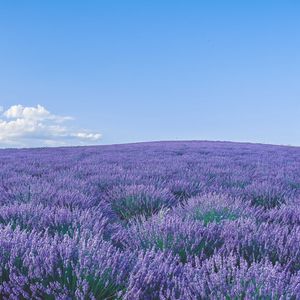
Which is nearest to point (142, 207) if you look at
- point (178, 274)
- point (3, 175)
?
point (178, 274)

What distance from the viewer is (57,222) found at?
3059mm

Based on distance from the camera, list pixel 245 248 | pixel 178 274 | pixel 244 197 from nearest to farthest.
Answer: pixel 178 274 < pixel 245 248 < pixel 244 197

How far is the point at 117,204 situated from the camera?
14.8 ft

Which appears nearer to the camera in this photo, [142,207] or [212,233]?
[212,233]

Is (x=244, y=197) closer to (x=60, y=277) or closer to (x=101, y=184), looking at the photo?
(x=101, y=184)

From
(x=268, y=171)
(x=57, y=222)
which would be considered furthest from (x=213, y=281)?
(x=268, y=171)

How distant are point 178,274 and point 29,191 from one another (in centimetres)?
289

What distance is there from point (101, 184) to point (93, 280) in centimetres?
402

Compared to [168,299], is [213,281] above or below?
above

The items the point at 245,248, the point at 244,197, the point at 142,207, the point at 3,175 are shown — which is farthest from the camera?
the point at 3,175

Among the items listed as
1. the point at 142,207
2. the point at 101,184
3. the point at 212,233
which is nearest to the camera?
the point at 212,233

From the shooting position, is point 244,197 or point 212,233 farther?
point 244,197

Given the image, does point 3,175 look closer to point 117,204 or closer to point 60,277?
point 117,204

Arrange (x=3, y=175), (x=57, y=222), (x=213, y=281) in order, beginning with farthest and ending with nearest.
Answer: (x=3, y=175) → (x=57, y=222) → (x=213, y=281)
